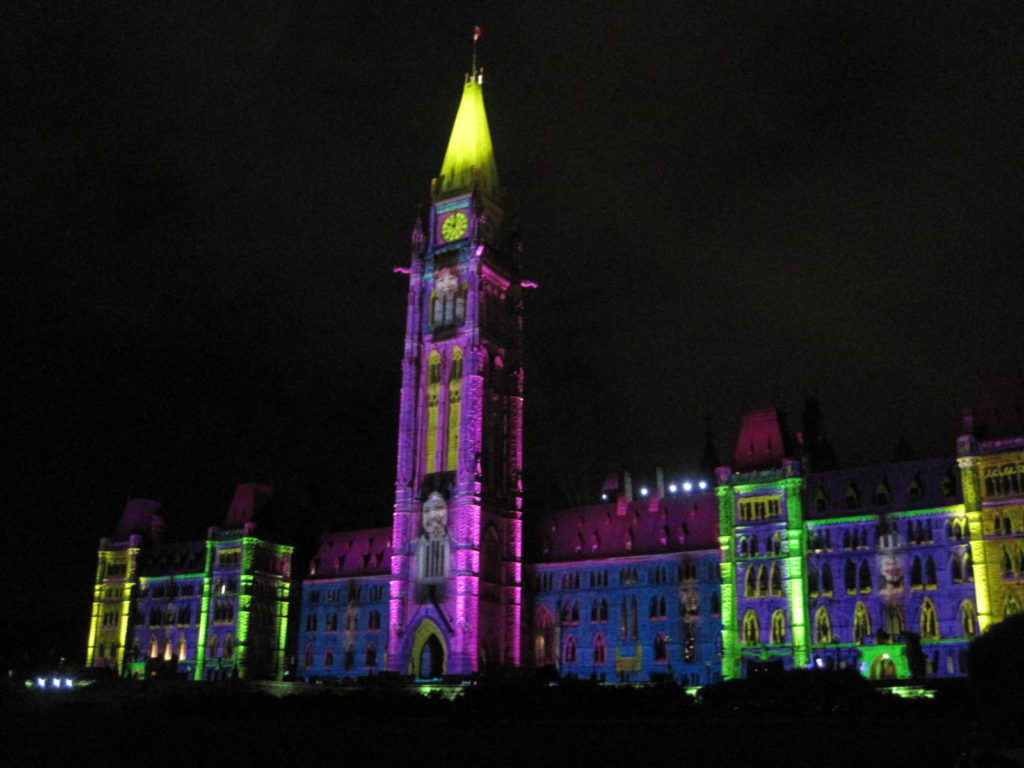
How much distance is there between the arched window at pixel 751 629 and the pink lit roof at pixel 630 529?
10.8m

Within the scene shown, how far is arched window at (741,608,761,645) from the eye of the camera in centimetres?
8025

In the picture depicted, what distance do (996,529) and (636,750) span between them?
51342mm

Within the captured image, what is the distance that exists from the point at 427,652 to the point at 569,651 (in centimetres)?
1317

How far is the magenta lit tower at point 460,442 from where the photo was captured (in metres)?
93.2

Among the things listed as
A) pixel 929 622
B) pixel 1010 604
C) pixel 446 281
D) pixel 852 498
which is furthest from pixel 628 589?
pixel 1010 604

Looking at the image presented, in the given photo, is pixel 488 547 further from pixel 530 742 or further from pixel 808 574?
pixel 530 742

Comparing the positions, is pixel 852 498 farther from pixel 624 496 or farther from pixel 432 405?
pixel 432 405

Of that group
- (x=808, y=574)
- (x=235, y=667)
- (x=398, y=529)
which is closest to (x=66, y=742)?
(x=808, y=574)

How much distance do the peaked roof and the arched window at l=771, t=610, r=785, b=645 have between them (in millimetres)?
49624

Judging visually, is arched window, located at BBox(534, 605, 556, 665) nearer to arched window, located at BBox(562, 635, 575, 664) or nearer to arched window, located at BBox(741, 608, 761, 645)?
arched window, located at BBox(562, 635, 575, 664)

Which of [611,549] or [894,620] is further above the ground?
[611,549]

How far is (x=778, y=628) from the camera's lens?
261 ft

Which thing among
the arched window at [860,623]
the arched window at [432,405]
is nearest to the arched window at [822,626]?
the arched window at [860,623]

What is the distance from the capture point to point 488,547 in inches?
3748
